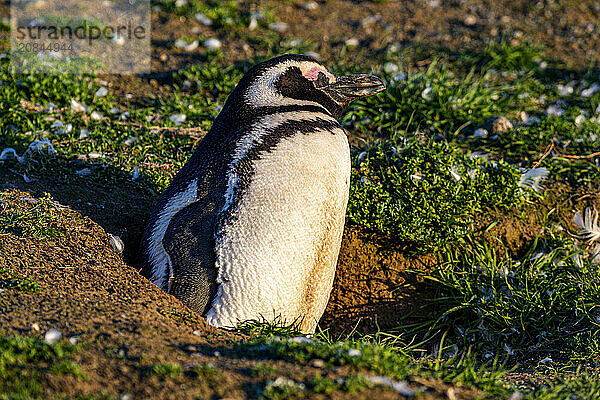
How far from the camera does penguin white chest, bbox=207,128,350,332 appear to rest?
2582 mm

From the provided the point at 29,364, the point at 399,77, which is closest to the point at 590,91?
the point at 399,77

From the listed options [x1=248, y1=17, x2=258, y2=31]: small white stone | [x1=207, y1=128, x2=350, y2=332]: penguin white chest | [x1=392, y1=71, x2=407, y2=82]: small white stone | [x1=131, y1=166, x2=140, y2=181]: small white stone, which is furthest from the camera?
[x1=248, y1=17, x2=258, y2=31]: small white stone

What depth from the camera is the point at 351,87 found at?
10.6 feet

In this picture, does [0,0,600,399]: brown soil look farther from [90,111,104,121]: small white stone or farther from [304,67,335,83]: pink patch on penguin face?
[304,67,335,83]: pink patch on penguin face

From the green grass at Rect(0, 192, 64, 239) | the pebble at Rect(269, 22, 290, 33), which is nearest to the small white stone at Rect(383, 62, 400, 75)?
the pebble at Rect(269, 22, 290, 33)

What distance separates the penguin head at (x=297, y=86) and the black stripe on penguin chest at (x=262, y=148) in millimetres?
168

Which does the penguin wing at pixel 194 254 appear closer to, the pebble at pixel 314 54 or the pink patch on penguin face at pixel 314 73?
the pink patch on penguin face at pixel 314 73

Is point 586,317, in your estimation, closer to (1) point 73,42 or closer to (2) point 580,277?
(2) point 580,277

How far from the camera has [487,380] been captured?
219cm

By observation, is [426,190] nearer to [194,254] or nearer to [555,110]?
[194,254]

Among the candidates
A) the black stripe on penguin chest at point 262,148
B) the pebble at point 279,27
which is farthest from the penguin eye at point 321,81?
the pebble at point 279,27

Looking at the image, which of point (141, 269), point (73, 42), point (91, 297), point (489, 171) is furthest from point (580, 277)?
point (73, 42)

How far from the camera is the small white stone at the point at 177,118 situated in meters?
4.80

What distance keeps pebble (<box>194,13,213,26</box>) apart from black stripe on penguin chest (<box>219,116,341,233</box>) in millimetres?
3829
